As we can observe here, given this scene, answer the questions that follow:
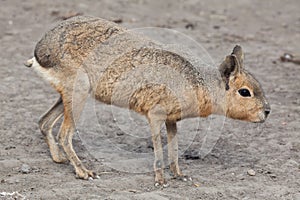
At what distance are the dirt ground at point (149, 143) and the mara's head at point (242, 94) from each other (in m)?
0.55

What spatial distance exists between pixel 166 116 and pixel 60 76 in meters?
0.93

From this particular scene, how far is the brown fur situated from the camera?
521 centimetres

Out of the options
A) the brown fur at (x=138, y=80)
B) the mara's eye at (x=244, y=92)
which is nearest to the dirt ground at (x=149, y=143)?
the brown fur at (x=138, y=80)

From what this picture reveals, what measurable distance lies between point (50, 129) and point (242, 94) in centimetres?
171

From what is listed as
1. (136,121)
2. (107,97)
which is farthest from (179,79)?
(136,121)

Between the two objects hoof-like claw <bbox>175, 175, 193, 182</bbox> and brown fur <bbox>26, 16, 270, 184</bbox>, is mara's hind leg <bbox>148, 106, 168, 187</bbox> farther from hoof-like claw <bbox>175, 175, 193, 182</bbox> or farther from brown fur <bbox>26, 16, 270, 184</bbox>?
hoof-like claw <bbox>175, 175, 193, 182</bbox>

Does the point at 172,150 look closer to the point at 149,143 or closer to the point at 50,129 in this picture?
the point at 149,143

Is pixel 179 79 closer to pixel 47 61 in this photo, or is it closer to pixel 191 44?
pixel 47 61

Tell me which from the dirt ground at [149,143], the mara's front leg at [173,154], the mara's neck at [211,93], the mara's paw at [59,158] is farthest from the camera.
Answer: the mara's paw at [59,158]

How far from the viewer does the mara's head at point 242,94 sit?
527cm

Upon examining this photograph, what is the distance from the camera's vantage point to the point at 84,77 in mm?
5305

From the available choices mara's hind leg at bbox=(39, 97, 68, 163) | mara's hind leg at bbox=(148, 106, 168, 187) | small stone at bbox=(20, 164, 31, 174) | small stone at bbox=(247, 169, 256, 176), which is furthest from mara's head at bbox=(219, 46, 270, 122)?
small stone at bbox=(20, 164, 31, 174)

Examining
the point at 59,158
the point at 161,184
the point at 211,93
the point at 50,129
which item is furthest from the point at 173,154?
the point at 50,129

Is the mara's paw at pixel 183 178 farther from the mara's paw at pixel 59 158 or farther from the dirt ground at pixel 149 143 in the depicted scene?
the mara's paw at pixel 59 158
